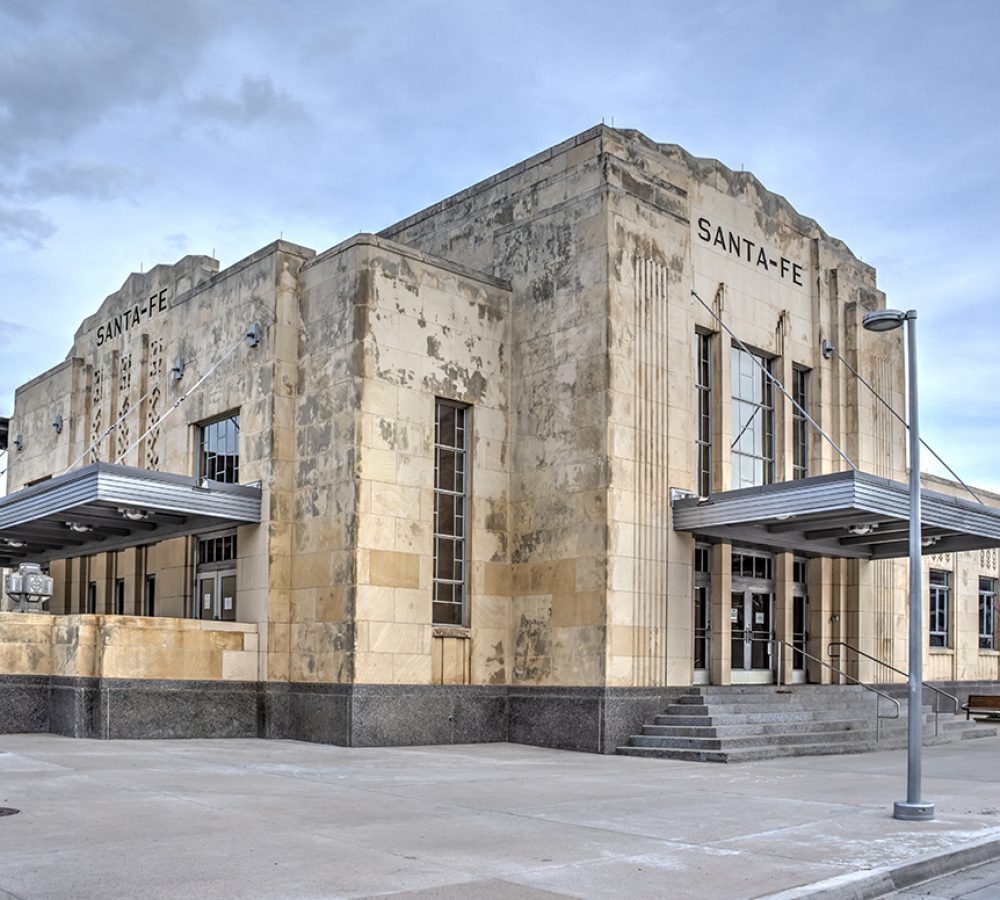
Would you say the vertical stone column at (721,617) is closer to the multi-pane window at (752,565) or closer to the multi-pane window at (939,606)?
the multi-pane window at (752,565)

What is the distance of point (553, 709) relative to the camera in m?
21.9

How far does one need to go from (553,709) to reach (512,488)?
443 centimetres

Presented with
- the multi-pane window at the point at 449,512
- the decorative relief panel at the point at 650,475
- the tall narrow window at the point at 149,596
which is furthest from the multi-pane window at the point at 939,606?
the tall narrow window at the point at 149,596

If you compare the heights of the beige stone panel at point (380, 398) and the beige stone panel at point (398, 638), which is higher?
the beige stone panel at point (380, 398)

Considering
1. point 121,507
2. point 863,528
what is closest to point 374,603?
point 121,507

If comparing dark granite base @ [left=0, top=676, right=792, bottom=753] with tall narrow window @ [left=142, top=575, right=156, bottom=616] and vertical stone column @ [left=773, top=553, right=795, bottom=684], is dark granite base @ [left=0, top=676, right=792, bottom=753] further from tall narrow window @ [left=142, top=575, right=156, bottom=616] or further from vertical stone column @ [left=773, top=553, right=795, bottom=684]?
tall narrow window @ [left=142, top=575, right=156, bottom=616]

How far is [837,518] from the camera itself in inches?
827

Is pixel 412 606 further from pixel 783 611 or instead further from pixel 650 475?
pixel 783 611

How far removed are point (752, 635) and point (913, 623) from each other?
12.0m

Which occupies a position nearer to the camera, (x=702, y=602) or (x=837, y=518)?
(x=837, y=518)

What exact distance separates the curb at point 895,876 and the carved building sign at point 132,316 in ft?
70.7

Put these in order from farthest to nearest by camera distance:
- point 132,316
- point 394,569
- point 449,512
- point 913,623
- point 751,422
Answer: point 132,316 < point 751,422 < point 449,512 < point 394,569 < point 913,623

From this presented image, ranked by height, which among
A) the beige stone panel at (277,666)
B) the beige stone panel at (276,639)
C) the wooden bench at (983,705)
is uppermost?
the beige stone panel at (276,639)

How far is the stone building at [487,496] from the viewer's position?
69.3ft
